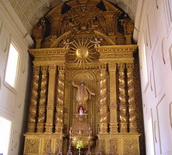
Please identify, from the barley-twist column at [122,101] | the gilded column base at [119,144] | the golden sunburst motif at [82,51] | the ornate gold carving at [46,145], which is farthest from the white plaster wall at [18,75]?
the barley-twist column at [122,101]

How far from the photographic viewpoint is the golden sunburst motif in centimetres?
1192

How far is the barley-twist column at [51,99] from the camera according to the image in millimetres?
10766

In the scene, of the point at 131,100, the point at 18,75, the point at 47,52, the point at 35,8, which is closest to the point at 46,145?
the point at 18,75

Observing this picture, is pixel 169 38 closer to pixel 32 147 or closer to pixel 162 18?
pixel 162 18

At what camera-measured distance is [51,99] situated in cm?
1120

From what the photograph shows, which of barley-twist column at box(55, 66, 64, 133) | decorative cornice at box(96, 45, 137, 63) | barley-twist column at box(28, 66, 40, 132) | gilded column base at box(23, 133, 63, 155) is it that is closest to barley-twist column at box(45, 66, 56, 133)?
barley-twist column at box(55, 66, 64, 133)

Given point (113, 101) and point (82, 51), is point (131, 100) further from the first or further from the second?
point (82, 51)

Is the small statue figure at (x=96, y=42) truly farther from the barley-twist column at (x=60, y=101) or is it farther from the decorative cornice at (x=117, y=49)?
the barley-twist column at (x=60, y=101)

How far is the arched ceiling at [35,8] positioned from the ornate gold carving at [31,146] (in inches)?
209

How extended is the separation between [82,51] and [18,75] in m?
3.21

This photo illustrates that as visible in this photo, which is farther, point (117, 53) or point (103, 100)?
point (117, 53)

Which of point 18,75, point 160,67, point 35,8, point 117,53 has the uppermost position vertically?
point 35,8

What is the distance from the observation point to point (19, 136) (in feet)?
34.5

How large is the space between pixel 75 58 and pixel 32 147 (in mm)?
4631
